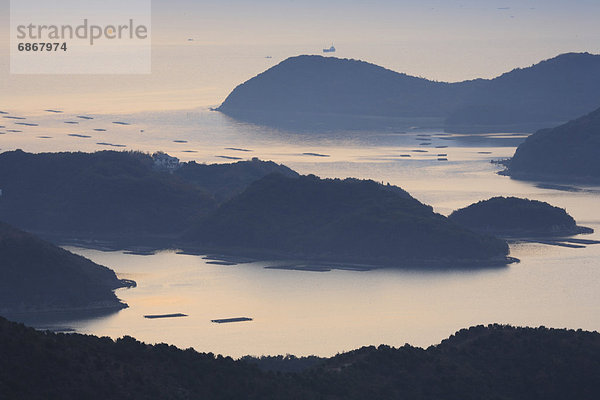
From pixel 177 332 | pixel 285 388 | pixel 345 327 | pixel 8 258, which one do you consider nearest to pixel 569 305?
pixel 345 327

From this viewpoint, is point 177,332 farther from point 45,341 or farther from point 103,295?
point 45,341

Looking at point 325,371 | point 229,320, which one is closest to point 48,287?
point 229,320

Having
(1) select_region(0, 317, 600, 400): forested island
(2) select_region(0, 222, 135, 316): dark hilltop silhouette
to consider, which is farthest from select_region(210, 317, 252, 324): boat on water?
(1) select_region(0, 317, 600, 400): forested island

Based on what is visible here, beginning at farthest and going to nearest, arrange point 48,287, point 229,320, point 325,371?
point 48,287 → point 229,320 → point 325,371

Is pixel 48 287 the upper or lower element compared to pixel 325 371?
lower

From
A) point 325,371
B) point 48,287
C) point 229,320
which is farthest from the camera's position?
point 48,287

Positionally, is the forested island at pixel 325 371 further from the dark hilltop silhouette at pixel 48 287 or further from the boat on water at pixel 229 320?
the dark hilltop silhouette at pixel 48 287

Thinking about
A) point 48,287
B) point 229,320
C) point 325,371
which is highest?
point 325,371

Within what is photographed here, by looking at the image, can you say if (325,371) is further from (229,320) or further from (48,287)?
(48,287)

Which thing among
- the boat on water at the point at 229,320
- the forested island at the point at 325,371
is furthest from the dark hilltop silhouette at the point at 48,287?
the forested island at the point at 325,371
